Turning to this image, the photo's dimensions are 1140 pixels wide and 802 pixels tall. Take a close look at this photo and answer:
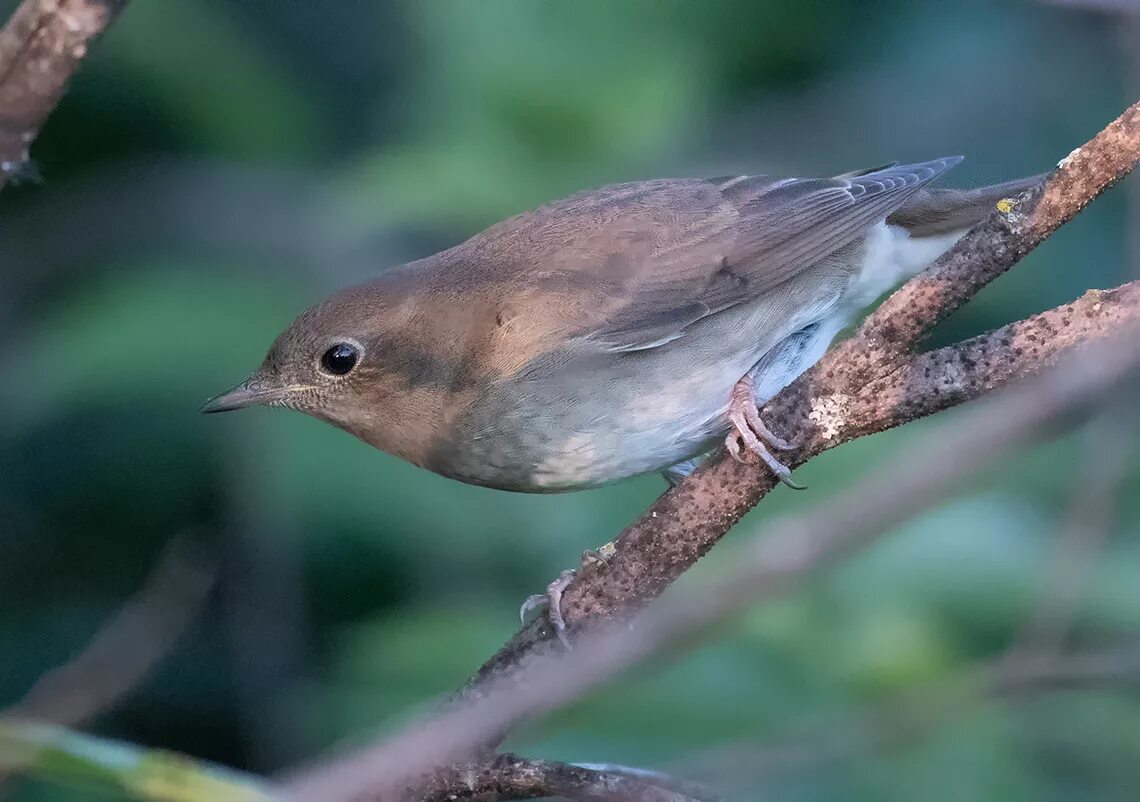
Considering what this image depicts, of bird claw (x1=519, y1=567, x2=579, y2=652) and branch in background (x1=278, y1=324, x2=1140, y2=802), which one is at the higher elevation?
bird claw (x1=519, y1=567, x2=579, y2=652)

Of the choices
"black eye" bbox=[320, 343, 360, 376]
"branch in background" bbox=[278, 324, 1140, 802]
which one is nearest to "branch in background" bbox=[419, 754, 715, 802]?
"branch in background" bbox=[278, 324, 1140, 802]

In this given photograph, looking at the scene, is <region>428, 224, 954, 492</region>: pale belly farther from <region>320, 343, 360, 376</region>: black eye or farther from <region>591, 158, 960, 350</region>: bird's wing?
<region>320, 343, 360, 376</region>: black eye

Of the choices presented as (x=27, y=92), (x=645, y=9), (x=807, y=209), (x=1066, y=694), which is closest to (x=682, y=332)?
(x=807, y=209)

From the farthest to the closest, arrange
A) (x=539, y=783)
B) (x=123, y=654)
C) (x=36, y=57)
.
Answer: (x=123, y=654), (x=36, y=57), (x=539, y=783)

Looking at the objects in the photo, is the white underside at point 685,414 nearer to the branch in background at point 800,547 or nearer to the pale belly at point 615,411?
the pale belly at point 615,411

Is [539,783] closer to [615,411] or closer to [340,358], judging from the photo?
[615,411]

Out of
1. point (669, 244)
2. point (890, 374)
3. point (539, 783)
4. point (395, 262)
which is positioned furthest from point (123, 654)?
point (395, 262)
